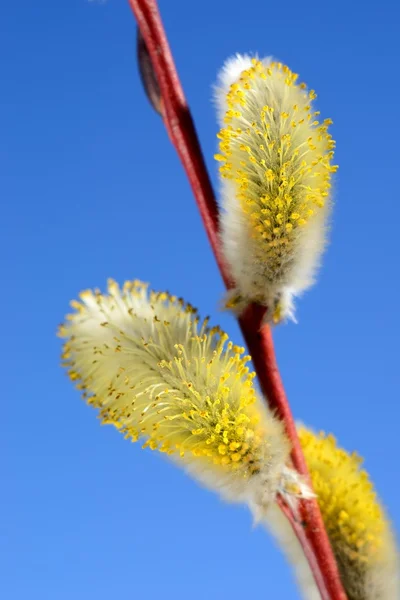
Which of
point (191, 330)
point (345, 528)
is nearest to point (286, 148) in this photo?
point (191, 330)

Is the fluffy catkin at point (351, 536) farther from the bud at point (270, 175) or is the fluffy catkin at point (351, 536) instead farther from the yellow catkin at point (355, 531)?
the bud at point (270, 175)

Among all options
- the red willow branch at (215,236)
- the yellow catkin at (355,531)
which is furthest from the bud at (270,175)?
the yellow catkin at (355,531)

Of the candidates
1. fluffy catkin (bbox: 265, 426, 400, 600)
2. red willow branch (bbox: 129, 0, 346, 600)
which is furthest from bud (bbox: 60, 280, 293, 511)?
fluffy catkin (bbox: 265, 426, 400, 600)

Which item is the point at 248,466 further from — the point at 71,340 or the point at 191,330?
the point at 71,340

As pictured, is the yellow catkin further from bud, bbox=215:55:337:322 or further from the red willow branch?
bud, bbox=215:55:337:322

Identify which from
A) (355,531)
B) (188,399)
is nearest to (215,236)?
(188,399)

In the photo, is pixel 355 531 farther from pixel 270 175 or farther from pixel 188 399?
pixel 270 175
